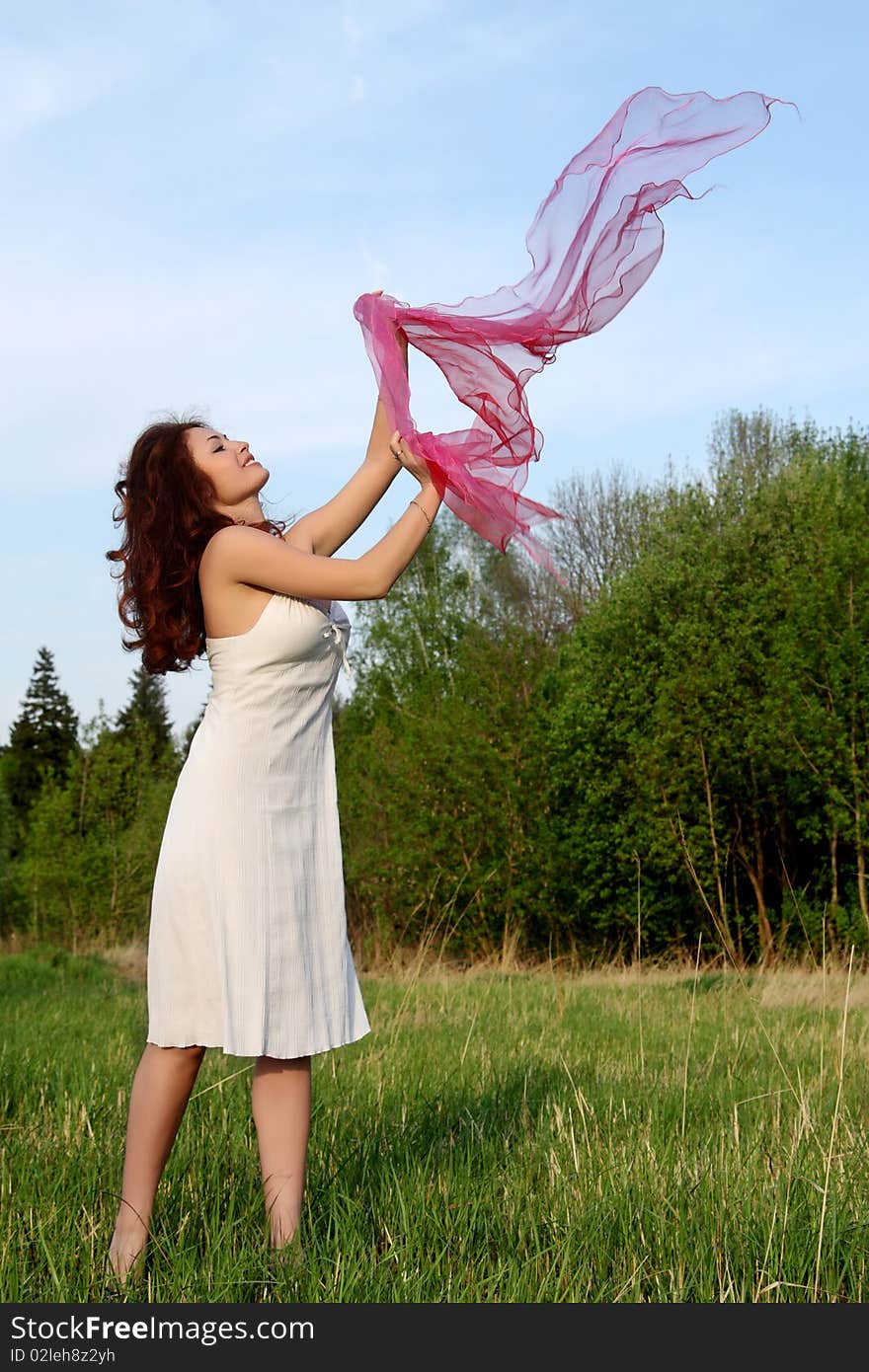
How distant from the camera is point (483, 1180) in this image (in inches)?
144

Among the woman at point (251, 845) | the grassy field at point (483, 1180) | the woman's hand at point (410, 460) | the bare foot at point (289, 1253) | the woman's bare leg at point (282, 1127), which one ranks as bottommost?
the grassy field at point (483, 1180)

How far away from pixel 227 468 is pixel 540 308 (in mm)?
940

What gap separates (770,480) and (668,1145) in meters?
29.3

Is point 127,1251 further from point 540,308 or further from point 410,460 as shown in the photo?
point 540,308

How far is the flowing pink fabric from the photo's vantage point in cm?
335

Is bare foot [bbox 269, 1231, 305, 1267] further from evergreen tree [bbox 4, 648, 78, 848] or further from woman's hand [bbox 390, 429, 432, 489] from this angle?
evergreen tree [bbox 4, 648, 78, 848]

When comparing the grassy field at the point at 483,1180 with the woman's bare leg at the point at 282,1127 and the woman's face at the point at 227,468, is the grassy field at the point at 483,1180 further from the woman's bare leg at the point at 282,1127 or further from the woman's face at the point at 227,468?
the woman's face at the point at 227,468

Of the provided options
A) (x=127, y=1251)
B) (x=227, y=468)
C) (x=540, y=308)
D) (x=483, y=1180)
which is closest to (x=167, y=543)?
(x=227, y=468)

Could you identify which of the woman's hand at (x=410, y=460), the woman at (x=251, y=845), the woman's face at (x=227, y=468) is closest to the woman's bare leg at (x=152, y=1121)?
the woman at (x=251, y=845)

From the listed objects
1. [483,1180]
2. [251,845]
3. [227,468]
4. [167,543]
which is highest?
[227,468]

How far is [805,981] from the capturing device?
1325cm

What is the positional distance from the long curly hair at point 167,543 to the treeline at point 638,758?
68.1 ft

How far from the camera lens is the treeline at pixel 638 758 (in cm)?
2506

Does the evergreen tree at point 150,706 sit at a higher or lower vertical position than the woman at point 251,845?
higher
